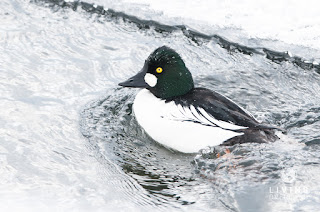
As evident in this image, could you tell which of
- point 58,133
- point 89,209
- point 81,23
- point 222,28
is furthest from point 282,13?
point 89,209

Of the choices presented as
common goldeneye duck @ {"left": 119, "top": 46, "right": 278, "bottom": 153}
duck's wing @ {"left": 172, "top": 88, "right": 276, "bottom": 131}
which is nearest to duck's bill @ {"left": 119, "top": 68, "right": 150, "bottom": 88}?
common goldeneye duck @ {"left": 119, "top": 46, "right": 278, "bottom": 153}

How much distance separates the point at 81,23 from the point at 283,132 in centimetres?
383

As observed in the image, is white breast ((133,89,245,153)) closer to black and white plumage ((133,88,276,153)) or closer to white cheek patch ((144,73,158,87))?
black and white plumage ((133,88,276,153))

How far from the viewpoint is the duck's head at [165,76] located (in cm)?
505

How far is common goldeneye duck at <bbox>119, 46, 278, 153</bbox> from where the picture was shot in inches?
185

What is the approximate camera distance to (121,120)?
17.6 ft

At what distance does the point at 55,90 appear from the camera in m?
5.79

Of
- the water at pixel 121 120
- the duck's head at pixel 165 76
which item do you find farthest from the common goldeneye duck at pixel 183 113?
the water at pixel 121 120

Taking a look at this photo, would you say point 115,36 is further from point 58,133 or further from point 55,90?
point 58,133

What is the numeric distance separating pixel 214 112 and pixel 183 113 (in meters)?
0.30

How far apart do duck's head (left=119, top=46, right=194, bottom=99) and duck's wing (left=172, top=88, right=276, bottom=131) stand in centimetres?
17

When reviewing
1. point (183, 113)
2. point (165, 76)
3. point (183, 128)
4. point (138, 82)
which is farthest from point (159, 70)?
point (183, 128)

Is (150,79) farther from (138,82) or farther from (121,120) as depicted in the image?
(121,120)

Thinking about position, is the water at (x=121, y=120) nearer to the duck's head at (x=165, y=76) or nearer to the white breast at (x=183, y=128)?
the white breast at (x=183, y=128)
